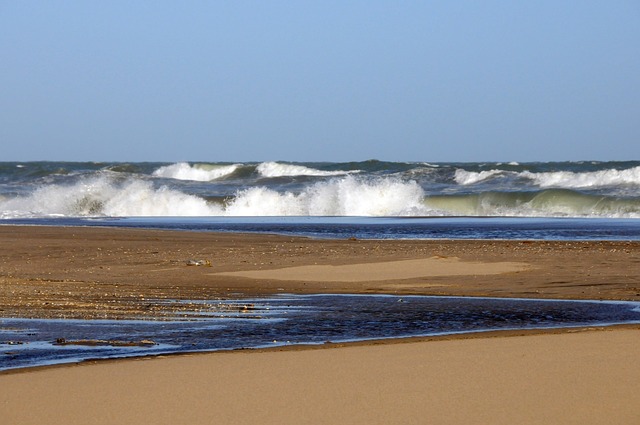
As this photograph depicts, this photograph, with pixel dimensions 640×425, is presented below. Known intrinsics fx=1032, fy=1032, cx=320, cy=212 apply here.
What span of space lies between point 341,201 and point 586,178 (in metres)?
12.7

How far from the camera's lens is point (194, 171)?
54219 mm

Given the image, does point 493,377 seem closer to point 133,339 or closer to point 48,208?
point 133,339

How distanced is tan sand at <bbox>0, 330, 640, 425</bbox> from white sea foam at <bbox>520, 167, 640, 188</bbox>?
32000 millimetres

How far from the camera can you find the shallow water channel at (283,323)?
607 cm

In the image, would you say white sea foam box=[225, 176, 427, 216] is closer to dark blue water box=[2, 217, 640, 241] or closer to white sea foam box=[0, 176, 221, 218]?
white sea foam box=[0, 176, 221, 218]

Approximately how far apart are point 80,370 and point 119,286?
14.4 feet

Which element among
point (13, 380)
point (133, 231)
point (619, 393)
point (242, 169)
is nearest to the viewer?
point (619, 393)

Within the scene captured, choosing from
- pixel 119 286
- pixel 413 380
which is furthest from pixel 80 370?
pixel 119 286

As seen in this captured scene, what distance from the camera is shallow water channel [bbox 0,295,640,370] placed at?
6.07m

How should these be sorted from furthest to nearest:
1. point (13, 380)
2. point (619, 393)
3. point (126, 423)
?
point (13, 380) → point (619, 393) → point (126, 423)

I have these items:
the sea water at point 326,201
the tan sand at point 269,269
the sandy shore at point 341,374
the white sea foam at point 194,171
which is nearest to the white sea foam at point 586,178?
the sea water at point 326,201

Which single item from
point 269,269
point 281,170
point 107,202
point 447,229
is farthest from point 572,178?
point 269,269

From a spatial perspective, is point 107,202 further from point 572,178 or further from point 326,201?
point 572,178

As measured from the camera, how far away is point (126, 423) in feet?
13.7
